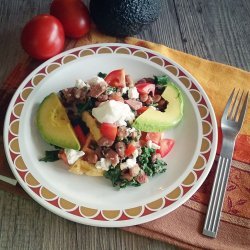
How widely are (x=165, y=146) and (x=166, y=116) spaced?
0.10 meters

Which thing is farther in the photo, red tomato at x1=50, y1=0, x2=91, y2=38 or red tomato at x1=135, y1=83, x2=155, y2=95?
red tomato at x1=50, y1=0, x2=91, y2=38

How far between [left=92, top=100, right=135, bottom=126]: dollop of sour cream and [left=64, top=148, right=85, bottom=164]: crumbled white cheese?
12 cm

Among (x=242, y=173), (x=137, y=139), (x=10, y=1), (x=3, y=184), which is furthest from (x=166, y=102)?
(x=10, y=1)

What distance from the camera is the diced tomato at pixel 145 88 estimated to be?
1.45m

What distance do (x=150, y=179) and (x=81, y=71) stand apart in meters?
0.53

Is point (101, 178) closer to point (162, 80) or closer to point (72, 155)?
point (72, 155)

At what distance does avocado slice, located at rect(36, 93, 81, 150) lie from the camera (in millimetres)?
1307

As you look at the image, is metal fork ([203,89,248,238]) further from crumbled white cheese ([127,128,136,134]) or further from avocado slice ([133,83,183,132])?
crumbled white cheese ([127,128,136,134])

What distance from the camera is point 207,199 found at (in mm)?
1323

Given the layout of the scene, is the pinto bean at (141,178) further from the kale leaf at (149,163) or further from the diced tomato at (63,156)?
the diced tomato at (63,156)

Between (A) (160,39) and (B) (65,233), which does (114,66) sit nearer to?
(A) (160,39)

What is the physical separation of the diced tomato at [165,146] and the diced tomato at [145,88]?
0.62 feet

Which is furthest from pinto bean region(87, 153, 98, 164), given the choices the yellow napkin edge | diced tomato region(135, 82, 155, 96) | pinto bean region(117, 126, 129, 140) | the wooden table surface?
the yellow napkin edge

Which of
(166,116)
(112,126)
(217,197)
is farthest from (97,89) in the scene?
(217,197)
